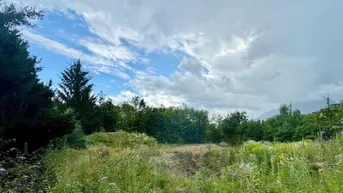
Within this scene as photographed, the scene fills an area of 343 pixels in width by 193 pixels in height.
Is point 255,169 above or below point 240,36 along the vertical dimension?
below

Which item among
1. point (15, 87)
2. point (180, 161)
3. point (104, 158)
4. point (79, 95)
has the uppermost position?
point (79, 95)

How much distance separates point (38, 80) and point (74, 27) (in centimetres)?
210

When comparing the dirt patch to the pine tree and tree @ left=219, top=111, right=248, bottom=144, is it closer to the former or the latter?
the pine tree

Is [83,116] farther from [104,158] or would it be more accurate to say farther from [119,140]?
[104,158]

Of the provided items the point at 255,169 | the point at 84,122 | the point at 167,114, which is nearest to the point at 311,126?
the point at 167,114

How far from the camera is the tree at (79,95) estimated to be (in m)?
18.2

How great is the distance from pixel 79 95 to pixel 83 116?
1.82 metres

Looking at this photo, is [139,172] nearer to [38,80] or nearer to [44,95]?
[44,95]

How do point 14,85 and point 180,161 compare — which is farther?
point 180,161

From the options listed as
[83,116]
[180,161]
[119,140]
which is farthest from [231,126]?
[180,161]

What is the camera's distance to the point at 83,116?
17781 mm

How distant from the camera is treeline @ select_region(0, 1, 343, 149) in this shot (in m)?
5.90

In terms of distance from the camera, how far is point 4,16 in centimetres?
635

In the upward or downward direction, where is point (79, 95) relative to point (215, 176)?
upward
